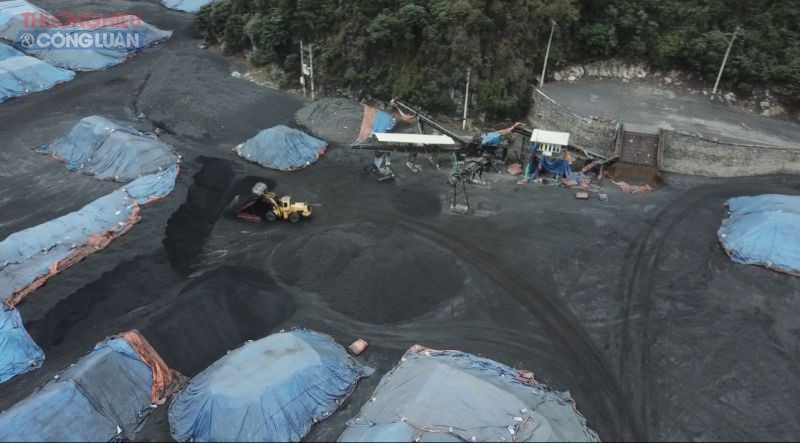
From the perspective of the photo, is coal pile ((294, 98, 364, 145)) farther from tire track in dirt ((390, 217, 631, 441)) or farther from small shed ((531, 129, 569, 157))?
small shed ((531, 129, 569, 157))

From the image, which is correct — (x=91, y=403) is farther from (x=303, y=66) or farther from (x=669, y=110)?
(x=669, y=110)

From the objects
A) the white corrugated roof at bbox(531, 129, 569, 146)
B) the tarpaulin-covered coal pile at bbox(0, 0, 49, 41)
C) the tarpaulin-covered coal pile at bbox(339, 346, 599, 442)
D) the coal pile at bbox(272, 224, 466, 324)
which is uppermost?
the tarpaulin-covered coal pile at bbox(0, 0, 49, 41)

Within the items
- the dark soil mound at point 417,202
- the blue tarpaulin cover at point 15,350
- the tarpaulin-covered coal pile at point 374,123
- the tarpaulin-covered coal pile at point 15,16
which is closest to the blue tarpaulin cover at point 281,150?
the tarpaulin-covered coal pile at point 374,123

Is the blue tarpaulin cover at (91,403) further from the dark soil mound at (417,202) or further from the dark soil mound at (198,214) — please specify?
the dark soil mound at (417,202)

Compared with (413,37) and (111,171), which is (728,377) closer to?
(413,37)

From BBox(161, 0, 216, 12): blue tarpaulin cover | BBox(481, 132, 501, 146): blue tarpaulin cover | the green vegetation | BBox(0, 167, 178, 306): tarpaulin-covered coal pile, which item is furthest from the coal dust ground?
BBox(161, 0, 216, 12): blue tarpaulin cover

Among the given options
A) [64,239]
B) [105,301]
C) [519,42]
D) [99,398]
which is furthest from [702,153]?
[64,239]
